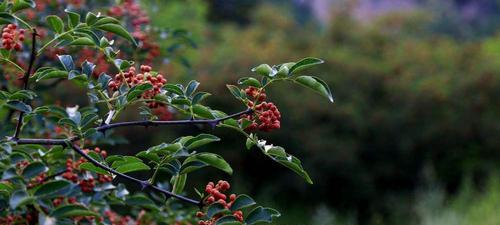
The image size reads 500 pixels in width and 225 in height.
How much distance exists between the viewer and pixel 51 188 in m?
1.32

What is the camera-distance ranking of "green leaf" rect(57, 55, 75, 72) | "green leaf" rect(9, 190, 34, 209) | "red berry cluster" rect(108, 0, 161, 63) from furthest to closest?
"red berry cluster" rect(108, 0, 161, 63)
"green leaf" rect(57, 55, 75, 72)
"green leaf" rect(9, 190, 34, 209)

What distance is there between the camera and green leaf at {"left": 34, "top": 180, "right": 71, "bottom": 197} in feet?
4.31

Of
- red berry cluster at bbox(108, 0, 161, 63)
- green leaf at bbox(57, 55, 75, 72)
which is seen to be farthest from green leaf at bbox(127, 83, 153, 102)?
red berry cluster at bbox(108, 0, 161, 63)

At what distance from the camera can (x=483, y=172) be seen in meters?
9.10

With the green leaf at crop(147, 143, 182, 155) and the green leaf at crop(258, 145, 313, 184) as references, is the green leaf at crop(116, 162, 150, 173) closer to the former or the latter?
the green leaf at crop(147, 143, 182, 155)

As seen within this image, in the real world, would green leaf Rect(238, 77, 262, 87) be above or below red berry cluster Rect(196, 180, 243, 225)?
above

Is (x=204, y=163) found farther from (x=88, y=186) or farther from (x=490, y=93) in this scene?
(x=490, y=93)

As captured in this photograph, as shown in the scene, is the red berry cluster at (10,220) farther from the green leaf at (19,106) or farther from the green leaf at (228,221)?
the green leaf at (228,221)

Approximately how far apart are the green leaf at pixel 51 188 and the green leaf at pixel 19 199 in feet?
0.07

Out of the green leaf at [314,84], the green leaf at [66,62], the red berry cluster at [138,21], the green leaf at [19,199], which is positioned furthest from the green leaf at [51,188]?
the red berry cluster at [138,21]

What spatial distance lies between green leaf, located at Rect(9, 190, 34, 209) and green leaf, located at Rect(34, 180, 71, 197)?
2cm

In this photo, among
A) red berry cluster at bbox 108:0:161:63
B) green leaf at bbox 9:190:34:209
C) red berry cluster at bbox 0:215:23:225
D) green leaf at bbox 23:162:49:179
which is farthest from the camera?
red berry cluster at bbox 108:0:161:63

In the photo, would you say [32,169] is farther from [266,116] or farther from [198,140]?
[266,116]

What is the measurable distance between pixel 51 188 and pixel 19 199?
2.2 inches
